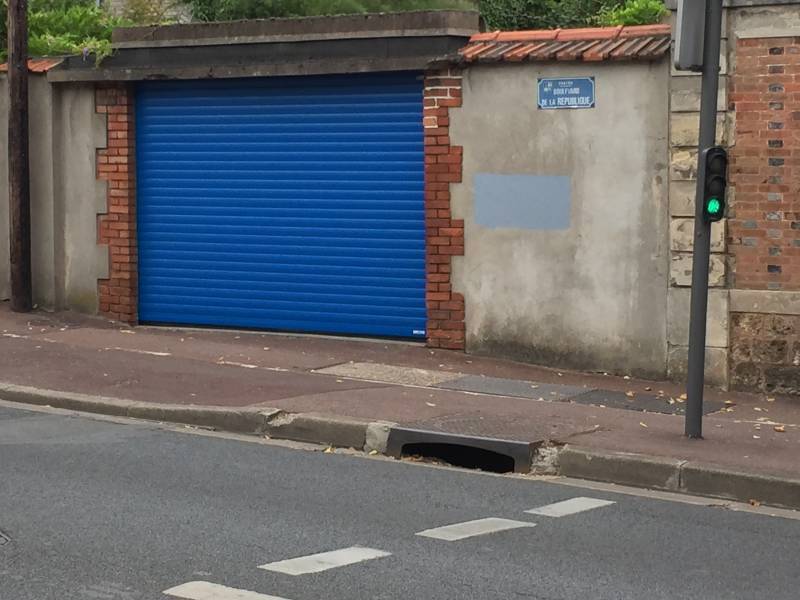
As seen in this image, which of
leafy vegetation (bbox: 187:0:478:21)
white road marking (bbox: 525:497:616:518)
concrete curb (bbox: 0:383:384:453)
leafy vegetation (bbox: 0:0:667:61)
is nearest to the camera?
white road marking (bbox: 525:497:616:518)

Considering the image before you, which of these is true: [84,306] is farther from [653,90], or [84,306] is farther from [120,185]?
[653,90]

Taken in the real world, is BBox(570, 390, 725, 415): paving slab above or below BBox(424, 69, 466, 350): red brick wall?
below

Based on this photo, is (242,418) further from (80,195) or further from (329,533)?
(80,195)

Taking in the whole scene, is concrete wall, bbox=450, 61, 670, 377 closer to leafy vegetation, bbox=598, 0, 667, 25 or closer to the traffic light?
the traffic light

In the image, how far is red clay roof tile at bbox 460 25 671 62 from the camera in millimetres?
13188

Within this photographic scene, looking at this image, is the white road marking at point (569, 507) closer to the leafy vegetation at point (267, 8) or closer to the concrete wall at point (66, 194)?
the concrete wall at point (66, 194)

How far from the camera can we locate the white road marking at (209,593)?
20.6 ft

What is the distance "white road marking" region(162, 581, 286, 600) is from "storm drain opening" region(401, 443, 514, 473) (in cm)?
406

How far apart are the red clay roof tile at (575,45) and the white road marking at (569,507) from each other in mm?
5559

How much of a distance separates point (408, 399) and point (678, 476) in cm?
308

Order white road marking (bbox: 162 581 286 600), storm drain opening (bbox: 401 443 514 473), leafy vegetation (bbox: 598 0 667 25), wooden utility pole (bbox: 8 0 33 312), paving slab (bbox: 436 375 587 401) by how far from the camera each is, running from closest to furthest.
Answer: white road marking (bbox: 162 581 286 600) → storm drain opening (bbox: 401 443 514 473) → paving slab (bbox: 436 375 587 401) → wooden utility pole (bbox: 8 0 33 312) → leafy vegetation (bbox: 598 0 667 25)

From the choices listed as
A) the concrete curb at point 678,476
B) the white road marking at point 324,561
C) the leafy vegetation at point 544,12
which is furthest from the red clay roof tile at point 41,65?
the white road marking at point 324,561

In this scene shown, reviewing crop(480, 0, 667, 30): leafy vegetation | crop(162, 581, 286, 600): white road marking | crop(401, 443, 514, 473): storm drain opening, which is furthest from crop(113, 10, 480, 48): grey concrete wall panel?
crop(480, 0, 667, 30): leafy vegetation

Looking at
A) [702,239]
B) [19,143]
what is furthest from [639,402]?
[19,143]
